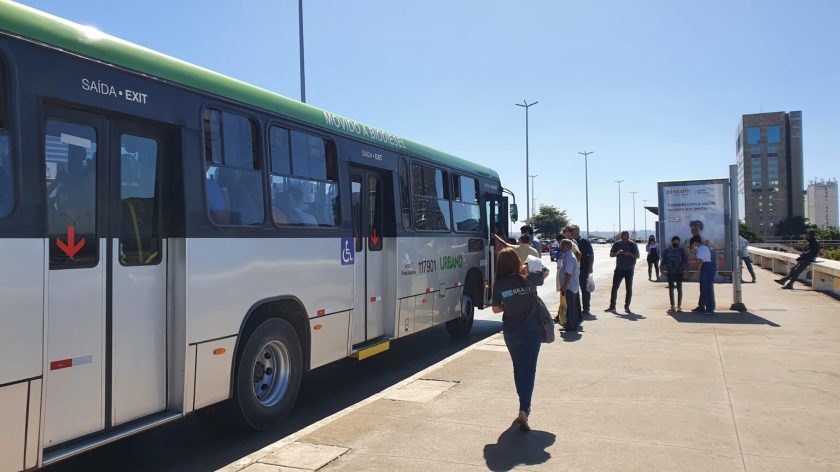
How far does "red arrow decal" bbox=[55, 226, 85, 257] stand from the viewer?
4057 mm

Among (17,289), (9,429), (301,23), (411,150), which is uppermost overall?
(301,23)

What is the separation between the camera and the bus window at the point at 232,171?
5.31 metres

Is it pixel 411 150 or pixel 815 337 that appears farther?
pixel 815 337

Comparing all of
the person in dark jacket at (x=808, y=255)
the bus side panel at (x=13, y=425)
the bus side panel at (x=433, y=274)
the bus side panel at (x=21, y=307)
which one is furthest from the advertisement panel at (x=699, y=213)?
the bus side panel at (x=13, y=425)

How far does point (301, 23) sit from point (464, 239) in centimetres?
1027

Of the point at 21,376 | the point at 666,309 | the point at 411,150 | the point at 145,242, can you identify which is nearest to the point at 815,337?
the point at 666,309

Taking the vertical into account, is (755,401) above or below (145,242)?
below

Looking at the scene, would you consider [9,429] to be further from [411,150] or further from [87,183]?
[411,150]

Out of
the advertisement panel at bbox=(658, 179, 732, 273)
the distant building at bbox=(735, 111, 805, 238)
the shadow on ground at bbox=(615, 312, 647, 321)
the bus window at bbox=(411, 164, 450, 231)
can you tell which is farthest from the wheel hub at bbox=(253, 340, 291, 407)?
the distant building at bbox=(735, 111, 805, 238)

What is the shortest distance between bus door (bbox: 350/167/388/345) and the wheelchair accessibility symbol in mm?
161

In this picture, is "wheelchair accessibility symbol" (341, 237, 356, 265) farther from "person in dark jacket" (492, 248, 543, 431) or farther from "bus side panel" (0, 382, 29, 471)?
"bus side panel" (0, 382, 29, 471)

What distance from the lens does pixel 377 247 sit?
8.21 meters

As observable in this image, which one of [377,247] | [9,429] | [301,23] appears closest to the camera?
[9,429]

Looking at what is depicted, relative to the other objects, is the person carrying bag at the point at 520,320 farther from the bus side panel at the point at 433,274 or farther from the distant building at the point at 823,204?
the distant building at the point at 823,204
